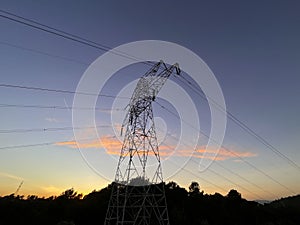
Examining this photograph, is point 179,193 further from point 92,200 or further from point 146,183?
point 146,183

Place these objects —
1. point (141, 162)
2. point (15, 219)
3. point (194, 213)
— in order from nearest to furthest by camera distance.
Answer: point (141, 162) < point (15, 219) < point (194, 213)

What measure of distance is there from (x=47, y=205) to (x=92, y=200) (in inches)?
383

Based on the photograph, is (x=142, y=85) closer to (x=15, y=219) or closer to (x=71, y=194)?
(x=15, y=219)

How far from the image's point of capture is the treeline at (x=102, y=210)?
2210 inches

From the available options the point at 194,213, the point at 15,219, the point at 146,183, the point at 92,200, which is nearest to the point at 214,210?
the point at 194,213

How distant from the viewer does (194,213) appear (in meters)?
75.2

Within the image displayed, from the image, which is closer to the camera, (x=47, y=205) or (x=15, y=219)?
(x=15, y=219)

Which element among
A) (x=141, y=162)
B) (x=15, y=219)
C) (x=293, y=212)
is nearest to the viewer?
(x=141, y=162)

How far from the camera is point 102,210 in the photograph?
59062mm

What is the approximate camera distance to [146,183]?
2638cm

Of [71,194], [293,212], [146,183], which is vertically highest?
[293,212]

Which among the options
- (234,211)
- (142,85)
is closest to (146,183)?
(142,85)

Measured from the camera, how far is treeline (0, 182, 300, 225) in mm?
56125

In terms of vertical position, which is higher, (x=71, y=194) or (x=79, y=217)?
(x=71, y=194)
